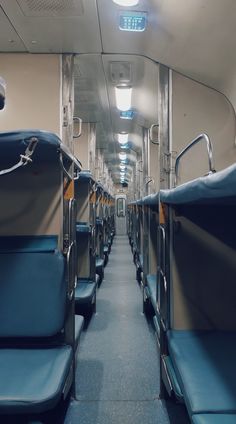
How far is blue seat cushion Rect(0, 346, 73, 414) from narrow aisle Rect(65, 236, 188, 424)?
443mm

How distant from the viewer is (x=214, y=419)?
1200mm

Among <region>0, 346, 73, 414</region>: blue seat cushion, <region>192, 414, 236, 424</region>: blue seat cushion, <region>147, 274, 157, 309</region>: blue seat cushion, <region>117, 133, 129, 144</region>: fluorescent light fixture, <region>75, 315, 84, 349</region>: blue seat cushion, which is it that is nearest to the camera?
<region>192, 414, 236, 424</region>: blue seat cushion

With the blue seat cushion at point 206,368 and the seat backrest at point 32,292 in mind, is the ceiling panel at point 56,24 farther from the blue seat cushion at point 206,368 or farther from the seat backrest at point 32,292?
the blue seat cushion at point 206,368

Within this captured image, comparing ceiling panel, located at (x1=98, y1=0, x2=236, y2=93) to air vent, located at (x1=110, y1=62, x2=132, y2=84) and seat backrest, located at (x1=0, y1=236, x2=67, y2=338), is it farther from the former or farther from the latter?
seat backrest, located at (x1=0, y1=236, x2=67, y2=338)

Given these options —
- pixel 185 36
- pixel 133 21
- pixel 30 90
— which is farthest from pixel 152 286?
pixel 133 21

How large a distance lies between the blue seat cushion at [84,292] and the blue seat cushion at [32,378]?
131cm

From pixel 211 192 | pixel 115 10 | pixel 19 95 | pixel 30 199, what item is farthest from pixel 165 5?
pixel 211 192

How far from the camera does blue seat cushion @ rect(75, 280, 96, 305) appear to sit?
11.0 feet

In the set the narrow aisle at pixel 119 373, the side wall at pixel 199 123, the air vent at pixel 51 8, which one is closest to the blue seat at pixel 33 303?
the narrow aisle at pixel 119 373

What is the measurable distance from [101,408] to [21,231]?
48.7 inches

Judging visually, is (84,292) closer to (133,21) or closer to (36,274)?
(36,274)

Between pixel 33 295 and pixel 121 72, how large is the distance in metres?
2.66

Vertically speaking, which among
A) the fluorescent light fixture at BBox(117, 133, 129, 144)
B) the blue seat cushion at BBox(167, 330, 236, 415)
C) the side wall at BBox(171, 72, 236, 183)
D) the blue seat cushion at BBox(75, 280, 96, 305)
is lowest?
the blue seat cushion at BBox(75, 280, 96, 305)

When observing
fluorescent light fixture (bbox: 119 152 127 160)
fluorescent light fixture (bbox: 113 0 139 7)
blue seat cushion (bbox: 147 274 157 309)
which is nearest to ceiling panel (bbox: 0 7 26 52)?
fluorescent light fixture (bbox: 113 0 139 7)
